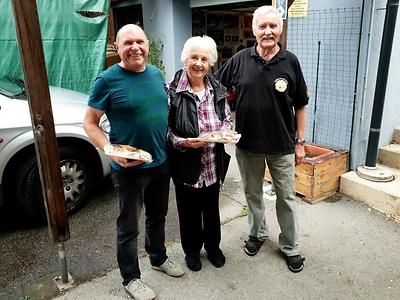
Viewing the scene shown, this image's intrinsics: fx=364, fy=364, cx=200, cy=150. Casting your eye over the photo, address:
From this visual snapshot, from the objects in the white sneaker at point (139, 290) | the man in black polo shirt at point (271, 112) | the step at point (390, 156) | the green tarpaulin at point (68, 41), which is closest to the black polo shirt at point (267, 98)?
the man in black polo shirt at point (271, 112)

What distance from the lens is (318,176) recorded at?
3.74 meters

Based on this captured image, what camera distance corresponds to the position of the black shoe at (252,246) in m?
2.92

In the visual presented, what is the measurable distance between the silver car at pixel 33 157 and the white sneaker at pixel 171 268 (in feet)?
4.53

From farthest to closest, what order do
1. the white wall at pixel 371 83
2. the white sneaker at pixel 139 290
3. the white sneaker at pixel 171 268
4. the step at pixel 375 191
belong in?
the white wall at pixel 371 83
the step at pixel 375 191
the white sneaker at pixel 171 268
the white sneaker at pixel 139 290

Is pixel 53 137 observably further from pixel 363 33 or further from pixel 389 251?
pixel 363 33

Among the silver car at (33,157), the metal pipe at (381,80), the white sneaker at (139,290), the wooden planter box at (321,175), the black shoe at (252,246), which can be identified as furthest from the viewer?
the wooden planter box at (321,175)

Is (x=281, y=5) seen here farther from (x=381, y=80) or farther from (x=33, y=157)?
(x=33, y=157)

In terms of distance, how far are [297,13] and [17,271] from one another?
387cm

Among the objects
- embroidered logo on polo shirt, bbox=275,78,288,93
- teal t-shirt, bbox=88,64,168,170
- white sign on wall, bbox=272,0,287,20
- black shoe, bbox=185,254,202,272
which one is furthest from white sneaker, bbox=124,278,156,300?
white sign on wall, bbox=272,0,287,20

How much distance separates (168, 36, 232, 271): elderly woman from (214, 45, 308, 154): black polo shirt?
0.17 m

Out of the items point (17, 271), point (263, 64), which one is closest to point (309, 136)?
point (263, 64)

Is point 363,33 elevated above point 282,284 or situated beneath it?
elevated above

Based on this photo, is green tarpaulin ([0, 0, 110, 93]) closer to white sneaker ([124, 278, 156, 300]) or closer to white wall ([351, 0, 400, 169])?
white wall ([351, 0, 400, 169])

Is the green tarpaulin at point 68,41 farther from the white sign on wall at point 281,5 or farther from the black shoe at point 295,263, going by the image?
the black shoe at point 295,263
